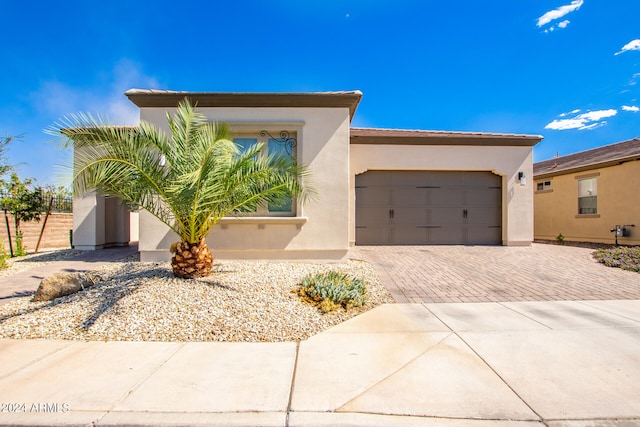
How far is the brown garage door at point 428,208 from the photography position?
1048cm

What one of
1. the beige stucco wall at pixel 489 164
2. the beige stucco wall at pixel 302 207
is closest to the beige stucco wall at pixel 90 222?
the beige stucco wall at pixel 302 207

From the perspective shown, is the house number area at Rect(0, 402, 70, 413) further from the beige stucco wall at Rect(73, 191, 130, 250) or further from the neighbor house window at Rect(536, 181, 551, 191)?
the neighbor house window at Rect(536, 181, 551, 191)

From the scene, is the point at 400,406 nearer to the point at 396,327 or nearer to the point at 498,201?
the point at 396,327

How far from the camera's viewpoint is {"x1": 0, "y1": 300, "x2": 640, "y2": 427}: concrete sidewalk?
239 cm

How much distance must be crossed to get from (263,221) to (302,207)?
107cm

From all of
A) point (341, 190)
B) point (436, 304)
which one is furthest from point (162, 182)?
point (436, 304)

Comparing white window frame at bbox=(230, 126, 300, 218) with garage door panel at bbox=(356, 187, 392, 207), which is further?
garage door panel at bbox=(356, 187, 392, 207)

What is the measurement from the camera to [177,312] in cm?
430

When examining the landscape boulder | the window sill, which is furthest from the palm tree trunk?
the window sill

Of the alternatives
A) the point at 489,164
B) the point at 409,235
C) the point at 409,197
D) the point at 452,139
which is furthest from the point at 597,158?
the point at 409,235

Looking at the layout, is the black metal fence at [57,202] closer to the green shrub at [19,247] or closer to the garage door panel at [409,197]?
the green shrub at [19,247]

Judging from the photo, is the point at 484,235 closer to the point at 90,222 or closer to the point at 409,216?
the point at 409,216

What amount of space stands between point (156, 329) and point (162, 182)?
252cm

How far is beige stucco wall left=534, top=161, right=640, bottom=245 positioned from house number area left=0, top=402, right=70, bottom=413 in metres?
16.2
